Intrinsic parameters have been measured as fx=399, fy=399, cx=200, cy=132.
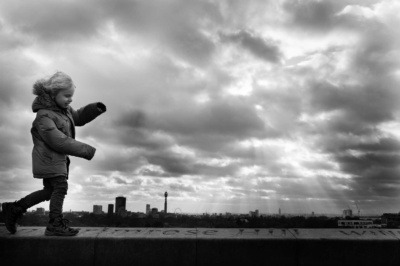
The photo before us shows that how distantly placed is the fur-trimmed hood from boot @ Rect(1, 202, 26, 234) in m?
1.26

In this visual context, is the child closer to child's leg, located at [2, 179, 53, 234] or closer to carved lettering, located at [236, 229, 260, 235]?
child's leg, located at [2, 179, 53, 234]

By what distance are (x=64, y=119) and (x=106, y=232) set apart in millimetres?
1598

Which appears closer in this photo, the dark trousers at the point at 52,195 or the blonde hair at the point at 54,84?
the dark trousers at the point at 52,195

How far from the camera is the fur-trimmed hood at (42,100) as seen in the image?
5230 millimetres

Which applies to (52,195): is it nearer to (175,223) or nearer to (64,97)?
(64,97)

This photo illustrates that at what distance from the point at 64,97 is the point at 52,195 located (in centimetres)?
128

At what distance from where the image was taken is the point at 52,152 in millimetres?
A: 5000

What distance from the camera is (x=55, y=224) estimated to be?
492 centimetres

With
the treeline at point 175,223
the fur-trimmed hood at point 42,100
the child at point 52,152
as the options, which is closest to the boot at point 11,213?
the child at point 52,152

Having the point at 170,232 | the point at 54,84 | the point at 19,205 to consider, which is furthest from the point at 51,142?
the point at 170,232

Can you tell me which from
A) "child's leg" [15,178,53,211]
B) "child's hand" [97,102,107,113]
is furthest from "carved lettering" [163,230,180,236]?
"child's hand" [97,102,107,113]

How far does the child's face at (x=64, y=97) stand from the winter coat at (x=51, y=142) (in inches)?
3.4

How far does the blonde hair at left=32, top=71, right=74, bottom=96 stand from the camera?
16.9 ft
